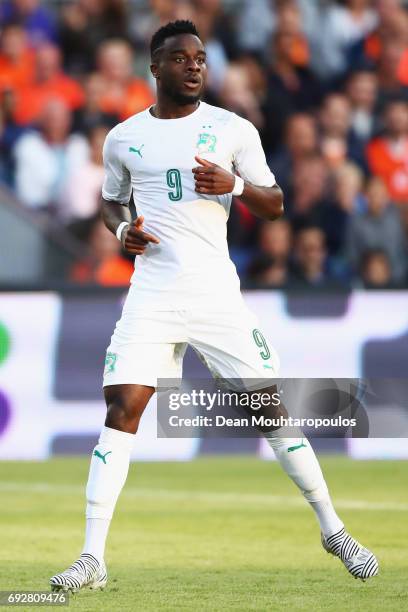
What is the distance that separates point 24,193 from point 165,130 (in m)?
7.79

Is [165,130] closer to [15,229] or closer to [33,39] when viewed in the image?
[15,229]

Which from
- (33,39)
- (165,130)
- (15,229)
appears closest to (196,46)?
(165,130)

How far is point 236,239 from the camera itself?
13.2 metres

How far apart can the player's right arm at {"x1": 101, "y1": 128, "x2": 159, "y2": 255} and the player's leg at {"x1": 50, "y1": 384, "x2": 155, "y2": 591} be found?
61 cm

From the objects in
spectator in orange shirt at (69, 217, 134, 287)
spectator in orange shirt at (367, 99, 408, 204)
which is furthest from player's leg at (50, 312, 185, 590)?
A: spectator in orange shirt at (367, 99, 408, 204)

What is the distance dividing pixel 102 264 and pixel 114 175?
5.84 m

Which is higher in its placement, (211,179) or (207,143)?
(207,143)

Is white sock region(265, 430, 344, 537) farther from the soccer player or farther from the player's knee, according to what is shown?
the player's knee

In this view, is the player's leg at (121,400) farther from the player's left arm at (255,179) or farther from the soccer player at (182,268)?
the player's left arm at (255,179)

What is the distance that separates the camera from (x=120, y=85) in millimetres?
14625

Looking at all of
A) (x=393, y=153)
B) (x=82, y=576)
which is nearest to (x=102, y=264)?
(x=393, y=153)

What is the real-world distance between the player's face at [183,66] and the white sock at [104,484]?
1433mm

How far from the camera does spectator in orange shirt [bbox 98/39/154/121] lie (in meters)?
14.5

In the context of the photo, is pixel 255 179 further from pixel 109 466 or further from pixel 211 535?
pixel 211 535
